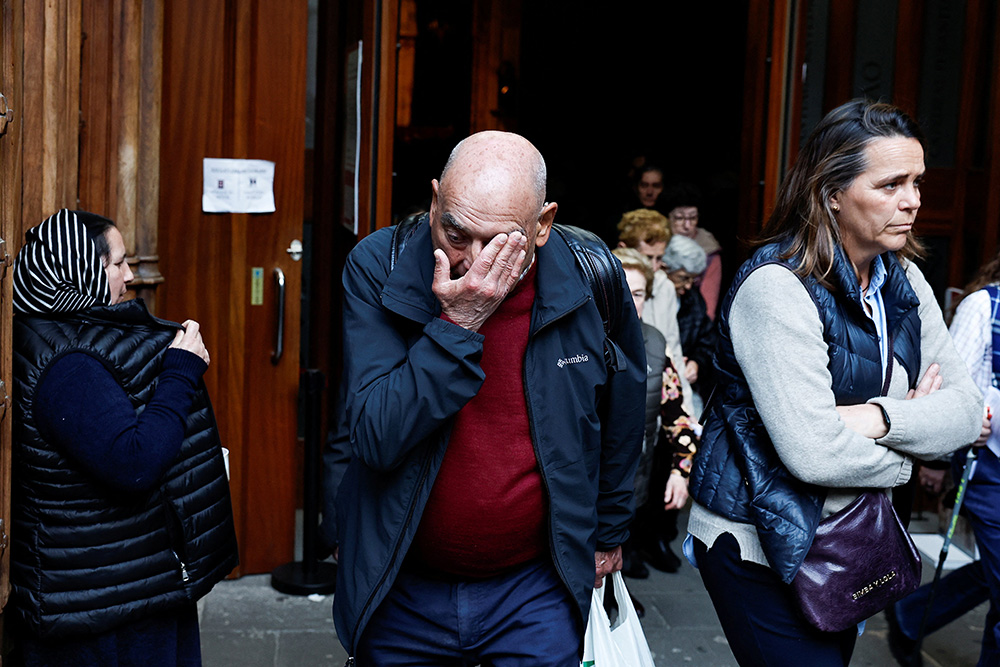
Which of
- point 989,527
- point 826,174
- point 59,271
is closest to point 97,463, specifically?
point 59,271

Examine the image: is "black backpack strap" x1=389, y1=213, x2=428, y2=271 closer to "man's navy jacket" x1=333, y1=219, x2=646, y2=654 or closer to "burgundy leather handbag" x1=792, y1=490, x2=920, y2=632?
"man's navy jacket" x1=333, y1=219, x2=646, y2=654

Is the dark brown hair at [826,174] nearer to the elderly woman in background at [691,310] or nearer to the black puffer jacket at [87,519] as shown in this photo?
the black puffer jacket at [87,519]

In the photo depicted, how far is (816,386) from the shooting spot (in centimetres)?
267

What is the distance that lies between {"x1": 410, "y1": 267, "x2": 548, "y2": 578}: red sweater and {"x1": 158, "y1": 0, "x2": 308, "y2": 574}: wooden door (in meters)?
2.78

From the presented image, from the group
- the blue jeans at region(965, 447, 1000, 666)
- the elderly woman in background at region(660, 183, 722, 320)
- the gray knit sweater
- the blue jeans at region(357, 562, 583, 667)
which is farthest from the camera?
the elderly woman in background at region(660, 183, 722, 320)

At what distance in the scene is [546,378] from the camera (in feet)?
8.06

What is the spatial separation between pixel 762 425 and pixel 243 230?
2870 mm

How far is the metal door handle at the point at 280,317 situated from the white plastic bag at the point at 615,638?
2516 mm

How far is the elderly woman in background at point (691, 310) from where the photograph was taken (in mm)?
6020

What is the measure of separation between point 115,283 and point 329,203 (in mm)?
3203

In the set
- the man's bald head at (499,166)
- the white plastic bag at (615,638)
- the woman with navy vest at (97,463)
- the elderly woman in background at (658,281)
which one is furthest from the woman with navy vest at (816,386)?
the elderly woman in background at (658,281)

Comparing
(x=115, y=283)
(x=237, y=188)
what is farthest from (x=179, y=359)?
(x=237, y=188)

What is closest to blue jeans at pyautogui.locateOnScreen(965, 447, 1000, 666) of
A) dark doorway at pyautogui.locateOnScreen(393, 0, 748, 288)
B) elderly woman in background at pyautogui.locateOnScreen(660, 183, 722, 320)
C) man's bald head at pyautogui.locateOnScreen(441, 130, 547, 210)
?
man's bald head at pyautogui.locateOnScreen(441, 130, 547, 210)

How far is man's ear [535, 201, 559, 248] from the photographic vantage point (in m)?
2.41
